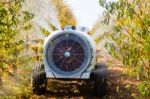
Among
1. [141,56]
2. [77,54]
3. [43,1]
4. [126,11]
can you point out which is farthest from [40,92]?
[43,1]

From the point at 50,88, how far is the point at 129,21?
662cm

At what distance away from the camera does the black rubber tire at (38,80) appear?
14891 millimetres

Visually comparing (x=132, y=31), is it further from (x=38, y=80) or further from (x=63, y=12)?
(x=63, y=12)

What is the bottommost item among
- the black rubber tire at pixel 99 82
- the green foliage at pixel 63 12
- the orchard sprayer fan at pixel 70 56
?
the black rubber tire at pixel 99 82

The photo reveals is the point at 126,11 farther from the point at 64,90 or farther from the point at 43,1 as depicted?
the point at 43,1

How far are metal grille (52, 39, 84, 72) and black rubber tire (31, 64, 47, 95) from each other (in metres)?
0.83

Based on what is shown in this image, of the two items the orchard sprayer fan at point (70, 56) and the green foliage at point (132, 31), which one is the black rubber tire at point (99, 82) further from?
the green foliage at point (132, 31)

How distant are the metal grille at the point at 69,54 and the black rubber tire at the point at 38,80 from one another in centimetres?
83

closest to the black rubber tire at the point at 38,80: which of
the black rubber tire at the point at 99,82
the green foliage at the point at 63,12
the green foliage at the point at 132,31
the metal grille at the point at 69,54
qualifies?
the metal grille at the point at 69,54

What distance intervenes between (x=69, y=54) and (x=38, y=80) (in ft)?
4.71

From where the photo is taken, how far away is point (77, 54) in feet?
47.4

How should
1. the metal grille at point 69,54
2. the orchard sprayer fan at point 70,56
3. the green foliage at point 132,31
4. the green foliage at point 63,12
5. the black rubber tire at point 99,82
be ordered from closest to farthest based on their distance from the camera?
the green foliage at point 132,31
the orchard sprayer fan at point 70,56
the metal grille at point 69,54
the black rubber tire at point 99,82
the green foliage at point 63,12

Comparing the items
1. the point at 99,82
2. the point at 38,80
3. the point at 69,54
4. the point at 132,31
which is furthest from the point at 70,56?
the point at 132,31

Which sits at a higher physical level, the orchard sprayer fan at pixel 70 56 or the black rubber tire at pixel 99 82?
the orchard sprayer fan at pixel 70 56
